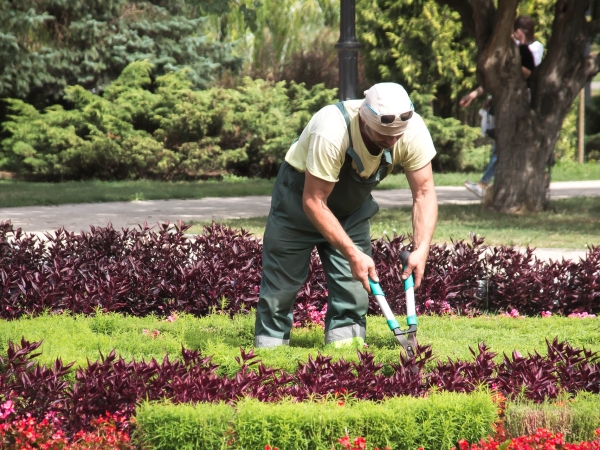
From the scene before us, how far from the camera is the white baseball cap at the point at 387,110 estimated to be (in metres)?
3.91

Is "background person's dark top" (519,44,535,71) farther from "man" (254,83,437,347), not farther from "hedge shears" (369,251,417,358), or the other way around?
"hedge shears" (369,251,417,358)

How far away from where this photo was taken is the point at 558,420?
144 inches

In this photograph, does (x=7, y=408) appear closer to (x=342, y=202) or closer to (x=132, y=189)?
(x=342, y=202)

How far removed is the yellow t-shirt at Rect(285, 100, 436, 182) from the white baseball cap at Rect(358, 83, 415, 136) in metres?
0.19

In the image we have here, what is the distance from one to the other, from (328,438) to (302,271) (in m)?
1.52

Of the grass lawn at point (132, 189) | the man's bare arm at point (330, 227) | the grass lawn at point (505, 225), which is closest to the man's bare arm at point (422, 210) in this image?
the man's bare arm at point (330, 227)

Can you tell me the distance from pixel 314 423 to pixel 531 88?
8.72 metres

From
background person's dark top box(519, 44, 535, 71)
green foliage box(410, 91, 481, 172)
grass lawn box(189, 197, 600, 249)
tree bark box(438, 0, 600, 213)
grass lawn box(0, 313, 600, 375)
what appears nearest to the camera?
grass lawn box(0, 313, 600, 375)

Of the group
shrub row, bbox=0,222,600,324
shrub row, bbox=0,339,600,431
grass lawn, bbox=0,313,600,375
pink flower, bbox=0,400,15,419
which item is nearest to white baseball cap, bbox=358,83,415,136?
shrub row, bbox=0,339,600,431

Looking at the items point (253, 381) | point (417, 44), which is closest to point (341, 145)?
point (253, 381)

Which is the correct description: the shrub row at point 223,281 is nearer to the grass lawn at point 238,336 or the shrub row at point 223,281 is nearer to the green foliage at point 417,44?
the grass lawn at point 238,336

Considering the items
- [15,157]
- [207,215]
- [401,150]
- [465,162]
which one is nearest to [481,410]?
[401,150]

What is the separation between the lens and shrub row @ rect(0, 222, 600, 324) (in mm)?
6051

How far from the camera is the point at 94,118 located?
17.1 m
